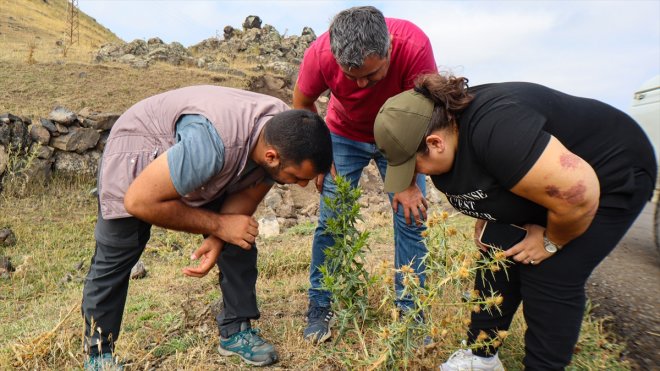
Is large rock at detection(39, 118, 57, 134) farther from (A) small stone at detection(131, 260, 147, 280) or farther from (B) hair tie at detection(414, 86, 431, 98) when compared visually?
(B) hair tie at detection(414, 86, 431, 98)

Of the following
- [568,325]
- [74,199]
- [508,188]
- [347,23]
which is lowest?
[74,199]

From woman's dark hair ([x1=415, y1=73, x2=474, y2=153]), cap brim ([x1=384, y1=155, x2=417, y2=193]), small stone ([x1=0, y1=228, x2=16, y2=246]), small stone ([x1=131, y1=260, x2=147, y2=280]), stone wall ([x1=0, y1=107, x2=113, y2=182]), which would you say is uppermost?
woman's dark hair ([x1=415, y1=73, x2=474, y2=153])

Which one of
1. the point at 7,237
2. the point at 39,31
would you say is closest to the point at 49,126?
the point at 7,237

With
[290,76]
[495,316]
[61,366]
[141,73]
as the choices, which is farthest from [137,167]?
[290,76]

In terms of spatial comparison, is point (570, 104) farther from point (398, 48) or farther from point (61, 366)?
point (61, 366)

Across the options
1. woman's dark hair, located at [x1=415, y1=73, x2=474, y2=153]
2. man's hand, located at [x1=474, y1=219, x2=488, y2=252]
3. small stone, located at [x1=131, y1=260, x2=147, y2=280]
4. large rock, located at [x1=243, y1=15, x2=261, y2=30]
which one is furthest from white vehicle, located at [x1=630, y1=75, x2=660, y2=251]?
large rock, located at [x1=243, y1=15, x2=261, y2=30]

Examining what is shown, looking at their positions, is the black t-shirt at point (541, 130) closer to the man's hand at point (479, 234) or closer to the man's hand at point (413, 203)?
the man's hand at point (479, 234)

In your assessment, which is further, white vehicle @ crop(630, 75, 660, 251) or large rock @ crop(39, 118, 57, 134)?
large rock @ crop(39, 118, 57, 134)

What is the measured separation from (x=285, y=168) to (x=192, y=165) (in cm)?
45

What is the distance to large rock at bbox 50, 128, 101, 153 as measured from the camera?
320 inches

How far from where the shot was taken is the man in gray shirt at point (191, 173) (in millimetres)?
2207

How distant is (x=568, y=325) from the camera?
6.66ft

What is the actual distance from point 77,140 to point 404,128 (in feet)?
25.5

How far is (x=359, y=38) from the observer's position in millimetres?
2543
